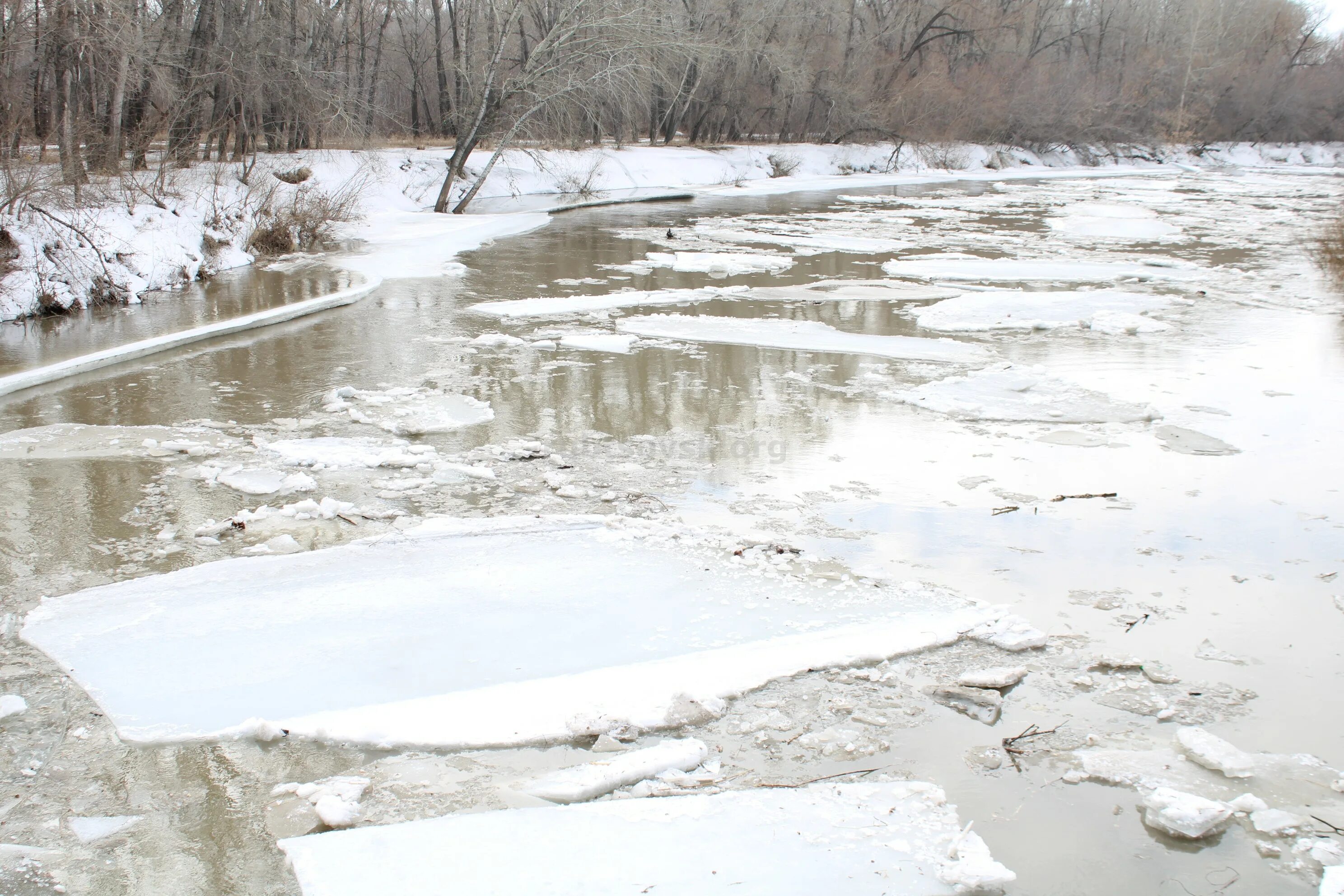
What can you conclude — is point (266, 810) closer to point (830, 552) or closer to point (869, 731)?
point (869, 731)

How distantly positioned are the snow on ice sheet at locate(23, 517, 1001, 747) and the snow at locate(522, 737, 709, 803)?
0.67 ft

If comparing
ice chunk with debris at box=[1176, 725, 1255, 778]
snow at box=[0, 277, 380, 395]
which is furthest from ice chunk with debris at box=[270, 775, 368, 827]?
snow at box=[0, 277, 380, 395]

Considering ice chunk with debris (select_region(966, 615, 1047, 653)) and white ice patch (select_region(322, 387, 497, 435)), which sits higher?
white ice patch (select_region(322, 387, 497, 435))

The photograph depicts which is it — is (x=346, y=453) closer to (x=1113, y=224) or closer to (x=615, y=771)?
(x=615, y=771)

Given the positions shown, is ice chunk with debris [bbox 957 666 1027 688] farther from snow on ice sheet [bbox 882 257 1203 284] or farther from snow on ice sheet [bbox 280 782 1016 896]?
snow on ice sheet [bbox 882 257 1203 284]

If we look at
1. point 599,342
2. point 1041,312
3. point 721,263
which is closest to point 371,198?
point 721,263

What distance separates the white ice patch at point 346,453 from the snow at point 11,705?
254cm

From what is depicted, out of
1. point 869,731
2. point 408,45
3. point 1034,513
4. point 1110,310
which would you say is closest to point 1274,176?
point 408,45

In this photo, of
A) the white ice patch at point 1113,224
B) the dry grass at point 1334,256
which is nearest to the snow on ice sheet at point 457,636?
the dry grass at point 1334,256

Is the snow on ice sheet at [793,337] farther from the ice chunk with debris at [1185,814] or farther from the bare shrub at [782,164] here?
the bare shrub at [782,164]

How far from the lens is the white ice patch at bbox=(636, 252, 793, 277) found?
13930 millimetres

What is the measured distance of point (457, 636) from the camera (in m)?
Result: 4.11

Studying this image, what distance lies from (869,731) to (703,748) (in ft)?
1.94

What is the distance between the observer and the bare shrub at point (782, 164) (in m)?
37.1
